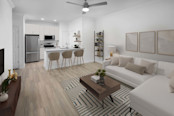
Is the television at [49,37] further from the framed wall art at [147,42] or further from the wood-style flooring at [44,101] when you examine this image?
the framed wall art at [147,42]

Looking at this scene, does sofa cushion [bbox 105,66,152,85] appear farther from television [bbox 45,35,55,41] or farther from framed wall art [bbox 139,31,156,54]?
television [bbox 45,35,55,41]

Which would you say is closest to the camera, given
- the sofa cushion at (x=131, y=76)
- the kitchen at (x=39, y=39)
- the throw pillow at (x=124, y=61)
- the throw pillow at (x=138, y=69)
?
the sofa cushion at (x=131, y=76)

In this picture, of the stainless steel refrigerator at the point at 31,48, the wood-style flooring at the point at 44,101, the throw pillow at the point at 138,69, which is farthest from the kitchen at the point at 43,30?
the throw pillow at the point at 138,69

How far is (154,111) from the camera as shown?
1525mm

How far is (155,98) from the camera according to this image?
1658 mm

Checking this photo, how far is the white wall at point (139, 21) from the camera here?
116 inches

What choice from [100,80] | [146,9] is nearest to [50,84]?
[100,80]

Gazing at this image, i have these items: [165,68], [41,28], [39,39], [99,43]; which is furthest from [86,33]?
[165,68]

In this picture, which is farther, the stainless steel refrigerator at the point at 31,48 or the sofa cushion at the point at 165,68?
the stainless steel refrigerator at the point at 31,48

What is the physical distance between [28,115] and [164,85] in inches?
114

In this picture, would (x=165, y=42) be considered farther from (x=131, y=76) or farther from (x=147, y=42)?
(x=131, y=76)

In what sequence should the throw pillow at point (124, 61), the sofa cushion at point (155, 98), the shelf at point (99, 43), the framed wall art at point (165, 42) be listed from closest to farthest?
the sofa cushion at point (155, 98) < the framed wall art at point (165, 42) < the throw pillow at point (124, 61) < the shelf at point (99, 43)

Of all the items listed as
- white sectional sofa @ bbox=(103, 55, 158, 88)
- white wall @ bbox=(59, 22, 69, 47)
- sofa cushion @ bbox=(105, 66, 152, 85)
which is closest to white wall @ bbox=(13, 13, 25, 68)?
white wall @ bbox=(59, 22, 69, 47)

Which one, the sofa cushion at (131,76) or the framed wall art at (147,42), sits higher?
the framed wall art at (147,42)
